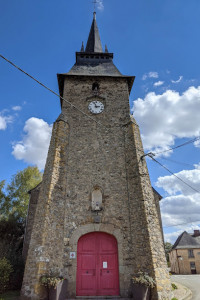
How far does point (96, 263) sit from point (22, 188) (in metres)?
18.1

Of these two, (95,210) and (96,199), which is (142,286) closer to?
(95,210)

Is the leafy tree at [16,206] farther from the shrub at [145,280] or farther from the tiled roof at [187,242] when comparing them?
the tiled roof at [187,242]

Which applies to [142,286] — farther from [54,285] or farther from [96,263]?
[54,285]

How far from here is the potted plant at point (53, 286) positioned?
7271mm

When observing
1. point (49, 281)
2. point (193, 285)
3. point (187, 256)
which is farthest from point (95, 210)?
point (187, 256)

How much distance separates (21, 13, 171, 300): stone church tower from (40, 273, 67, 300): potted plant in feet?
0.77

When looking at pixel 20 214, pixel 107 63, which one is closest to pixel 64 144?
pixel 107 63

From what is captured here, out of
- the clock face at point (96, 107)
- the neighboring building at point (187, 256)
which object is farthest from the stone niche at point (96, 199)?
the neighboring building at point (187, 256)

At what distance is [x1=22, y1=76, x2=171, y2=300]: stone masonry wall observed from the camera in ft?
26.7

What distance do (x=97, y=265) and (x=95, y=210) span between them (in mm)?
2235

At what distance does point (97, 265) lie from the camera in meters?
8.85

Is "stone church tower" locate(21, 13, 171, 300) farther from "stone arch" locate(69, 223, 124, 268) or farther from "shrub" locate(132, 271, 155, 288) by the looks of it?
"shrub" locate(132, 271, 155, 288)

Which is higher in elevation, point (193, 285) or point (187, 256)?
point (187, 256)

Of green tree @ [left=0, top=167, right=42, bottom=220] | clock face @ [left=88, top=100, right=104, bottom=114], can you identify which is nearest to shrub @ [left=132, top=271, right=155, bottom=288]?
clock face @ [left=88, top=100, right=104, bottom=114]
